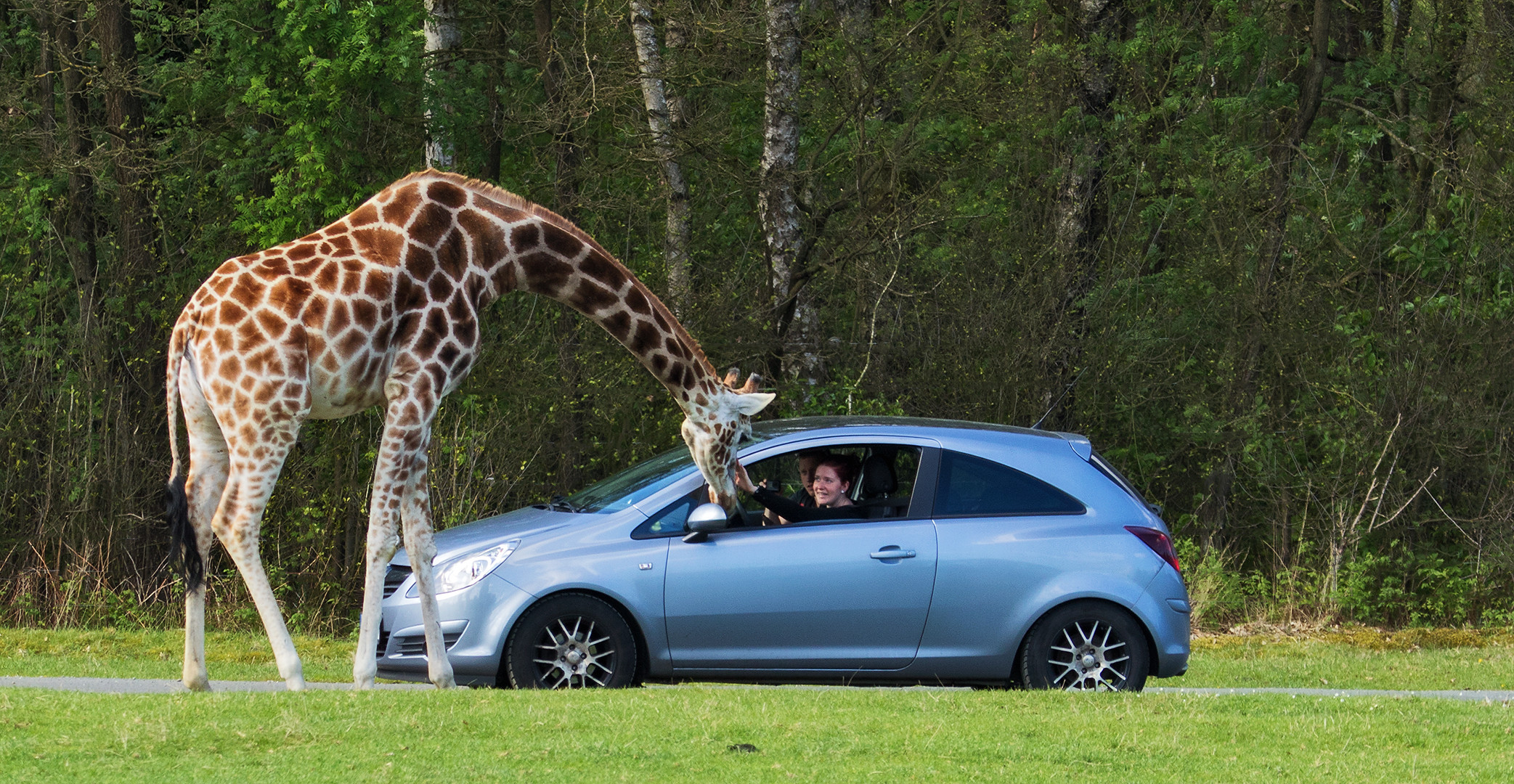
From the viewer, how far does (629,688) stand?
8820 millimetres

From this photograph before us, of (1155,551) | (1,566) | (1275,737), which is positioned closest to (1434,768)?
(1275,737)

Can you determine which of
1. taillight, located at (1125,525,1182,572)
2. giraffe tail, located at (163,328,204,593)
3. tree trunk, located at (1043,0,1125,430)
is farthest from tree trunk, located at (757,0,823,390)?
giraffe tail, located at (163,328,204,593)

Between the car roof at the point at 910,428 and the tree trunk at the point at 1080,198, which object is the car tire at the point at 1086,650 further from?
the tree trunk at the point at 1080,198

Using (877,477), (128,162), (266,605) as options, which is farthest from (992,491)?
(128,162)

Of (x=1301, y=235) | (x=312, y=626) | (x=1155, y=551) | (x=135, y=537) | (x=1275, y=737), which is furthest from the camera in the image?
(x=1301, y=235)

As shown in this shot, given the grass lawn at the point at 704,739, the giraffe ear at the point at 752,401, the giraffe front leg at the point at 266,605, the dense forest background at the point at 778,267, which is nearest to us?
the grass lawn at the point at 704,739

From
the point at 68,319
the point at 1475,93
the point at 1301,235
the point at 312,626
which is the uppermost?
the point at 1475,93

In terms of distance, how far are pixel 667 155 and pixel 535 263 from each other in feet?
22.1

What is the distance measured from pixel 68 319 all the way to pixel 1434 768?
503 inches

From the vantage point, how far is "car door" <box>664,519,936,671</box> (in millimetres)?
9086

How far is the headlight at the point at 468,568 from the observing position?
29.9ft

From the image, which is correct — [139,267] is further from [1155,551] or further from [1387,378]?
[1387,378]

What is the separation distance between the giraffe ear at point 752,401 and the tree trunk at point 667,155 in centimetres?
579

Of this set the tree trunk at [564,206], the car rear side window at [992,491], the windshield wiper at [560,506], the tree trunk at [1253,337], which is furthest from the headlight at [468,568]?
the tree trunk at [1253,337]
